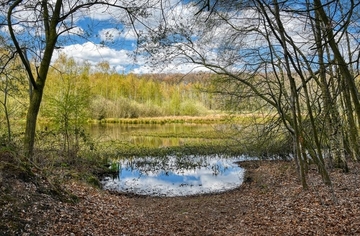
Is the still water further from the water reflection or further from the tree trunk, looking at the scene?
the tree trunk

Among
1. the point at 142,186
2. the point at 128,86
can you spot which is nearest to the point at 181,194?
the point at 142,186

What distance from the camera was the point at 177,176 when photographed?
1205cm

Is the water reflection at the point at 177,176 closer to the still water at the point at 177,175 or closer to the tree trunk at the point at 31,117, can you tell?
the still water at the point at 177,175

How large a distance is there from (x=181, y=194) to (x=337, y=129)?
494cm

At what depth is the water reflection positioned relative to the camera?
10.1 m

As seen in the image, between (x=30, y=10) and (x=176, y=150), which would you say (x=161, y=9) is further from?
(x=176, y=150)

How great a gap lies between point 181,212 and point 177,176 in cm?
513

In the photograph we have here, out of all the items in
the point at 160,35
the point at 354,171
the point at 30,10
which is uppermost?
the point at 30,10

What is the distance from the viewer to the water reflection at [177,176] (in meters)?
10.1

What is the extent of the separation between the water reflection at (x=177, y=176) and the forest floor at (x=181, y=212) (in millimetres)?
1708

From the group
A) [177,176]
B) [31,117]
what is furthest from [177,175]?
[31,117]

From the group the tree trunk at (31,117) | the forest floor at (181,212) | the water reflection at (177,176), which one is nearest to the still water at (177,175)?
the water reflection at (177,176)

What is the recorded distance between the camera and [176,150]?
55.5ft

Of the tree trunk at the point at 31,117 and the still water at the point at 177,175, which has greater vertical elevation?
the tree trunk at the point at 31,117
